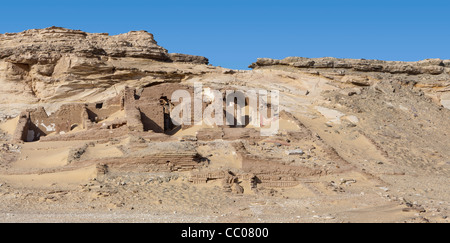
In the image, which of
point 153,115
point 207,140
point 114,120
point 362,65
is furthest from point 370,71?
point 114,120

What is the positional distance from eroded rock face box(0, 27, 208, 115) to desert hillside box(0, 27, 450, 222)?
7 cm

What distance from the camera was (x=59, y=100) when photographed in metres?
24.4

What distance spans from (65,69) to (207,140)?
10.8m

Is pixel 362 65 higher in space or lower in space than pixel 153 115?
higher

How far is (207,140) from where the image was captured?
17.2 metres

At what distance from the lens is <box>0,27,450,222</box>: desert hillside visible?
11367 millimetres

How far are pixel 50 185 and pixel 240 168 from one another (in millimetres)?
5238

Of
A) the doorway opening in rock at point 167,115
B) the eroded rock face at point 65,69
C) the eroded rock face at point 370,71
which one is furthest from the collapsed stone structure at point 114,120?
the eroded rock face at point 370,71

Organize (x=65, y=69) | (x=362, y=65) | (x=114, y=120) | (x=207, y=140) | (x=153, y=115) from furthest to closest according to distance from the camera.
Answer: (x=362, y=65)
(x=65, y=69)
(x=153, y=115)
(x=114, y=120)
(x=207, y=140)

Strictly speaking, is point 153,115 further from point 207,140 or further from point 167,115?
point 207,140

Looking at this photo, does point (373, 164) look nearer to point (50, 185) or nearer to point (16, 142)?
point (50, 185)

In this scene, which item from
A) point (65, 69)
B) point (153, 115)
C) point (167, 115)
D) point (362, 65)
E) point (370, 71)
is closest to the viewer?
point (153, 115)

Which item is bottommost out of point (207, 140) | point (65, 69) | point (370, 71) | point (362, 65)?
point (207, 140)
